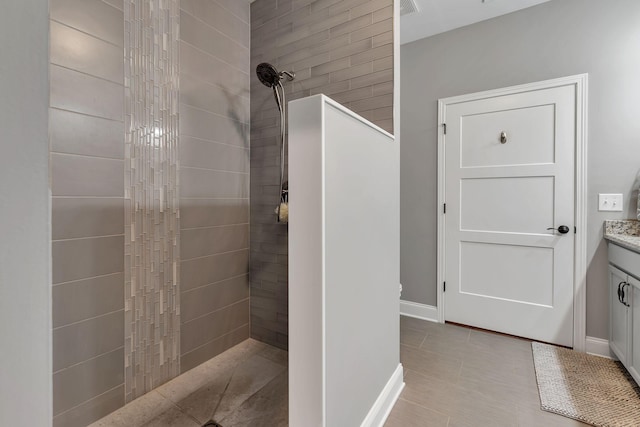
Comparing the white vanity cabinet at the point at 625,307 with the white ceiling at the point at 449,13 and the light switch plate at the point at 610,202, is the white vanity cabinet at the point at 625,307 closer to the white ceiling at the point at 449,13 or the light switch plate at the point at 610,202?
the light switch plate at the point at 610,202

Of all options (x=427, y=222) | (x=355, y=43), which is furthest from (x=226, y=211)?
(x=427, y=222)

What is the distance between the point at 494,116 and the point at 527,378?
2.03 m

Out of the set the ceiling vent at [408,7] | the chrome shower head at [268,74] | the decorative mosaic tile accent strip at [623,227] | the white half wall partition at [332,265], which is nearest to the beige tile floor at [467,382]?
the white half wall partition at [332,265]

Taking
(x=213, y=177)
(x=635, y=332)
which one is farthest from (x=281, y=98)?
(x=635, y=332)

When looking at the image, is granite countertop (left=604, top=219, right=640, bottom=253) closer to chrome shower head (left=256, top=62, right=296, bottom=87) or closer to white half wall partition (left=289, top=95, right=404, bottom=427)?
white half wall partition (left=289, top=95, right=404, bottom=427)

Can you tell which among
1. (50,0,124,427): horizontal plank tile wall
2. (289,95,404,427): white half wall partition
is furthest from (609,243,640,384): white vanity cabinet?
(50,0,124,427): horizontal plank tile wall

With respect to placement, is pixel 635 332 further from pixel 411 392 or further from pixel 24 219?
pixel 24 219

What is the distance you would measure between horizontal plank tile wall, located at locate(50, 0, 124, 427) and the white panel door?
102 inches

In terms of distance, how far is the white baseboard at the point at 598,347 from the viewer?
6.84 feet

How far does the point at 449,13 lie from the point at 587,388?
2905 millimetres

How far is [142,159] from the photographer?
1.64 m

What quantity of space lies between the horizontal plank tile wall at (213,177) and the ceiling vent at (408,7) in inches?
49.3

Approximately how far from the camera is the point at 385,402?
152cm

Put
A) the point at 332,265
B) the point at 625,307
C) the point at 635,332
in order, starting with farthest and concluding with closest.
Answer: the point at 625,307 → the point at 635,332 → the point at 332,265
